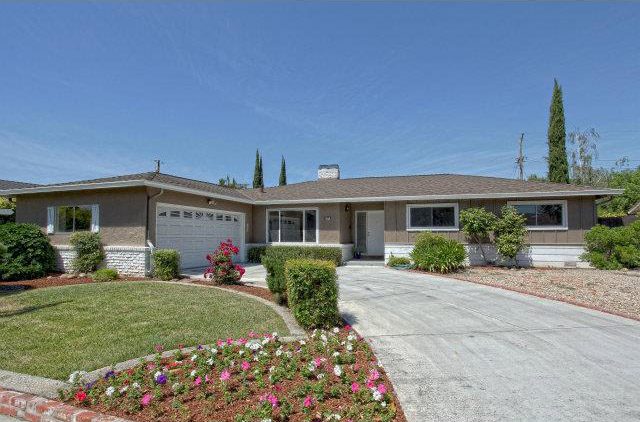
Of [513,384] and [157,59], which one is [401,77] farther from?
[513,384]

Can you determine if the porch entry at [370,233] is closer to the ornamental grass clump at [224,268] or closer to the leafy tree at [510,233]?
Result: the leafy tree at [510,233]

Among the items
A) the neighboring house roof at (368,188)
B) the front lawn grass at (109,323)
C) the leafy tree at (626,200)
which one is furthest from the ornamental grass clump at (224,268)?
the leafy tree at (626,200)

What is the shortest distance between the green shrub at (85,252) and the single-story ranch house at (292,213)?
30cm

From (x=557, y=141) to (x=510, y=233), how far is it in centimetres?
1581

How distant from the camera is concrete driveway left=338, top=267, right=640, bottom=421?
3.48 metres

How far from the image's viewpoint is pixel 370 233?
18.8 metres

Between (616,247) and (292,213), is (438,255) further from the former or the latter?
(292,213)

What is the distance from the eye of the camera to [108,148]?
2059cm

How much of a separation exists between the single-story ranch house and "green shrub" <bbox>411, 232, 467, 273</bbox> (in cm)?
192

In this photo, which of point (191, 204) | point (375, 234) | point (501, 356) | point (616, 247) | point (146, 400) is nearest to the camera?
point (146, 400)

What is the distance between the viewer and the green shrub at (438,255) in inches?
519

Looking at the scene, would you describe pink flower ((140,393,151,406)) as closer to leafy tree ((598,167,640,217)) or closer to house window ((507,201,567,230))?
house window ((507,201,567,230))

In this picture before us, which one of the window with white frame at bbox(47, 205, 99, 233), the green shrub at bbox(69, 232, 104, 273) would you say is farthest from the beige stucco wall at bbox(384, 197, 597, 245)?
the window with white frame at bbox(47, 205, 99, 233)

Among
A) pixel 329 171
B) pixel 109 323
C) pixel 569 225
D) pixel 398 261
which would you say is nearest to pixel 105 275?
pixel 109 323
